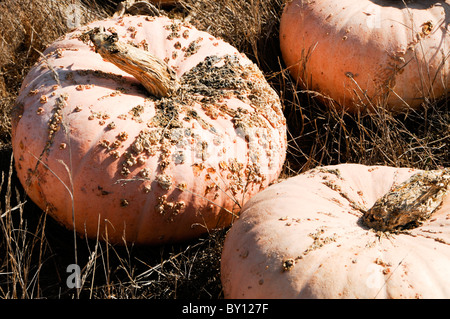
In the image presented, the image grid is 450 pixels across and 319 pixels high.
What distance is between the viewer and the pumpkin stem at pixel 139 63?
2.75 m

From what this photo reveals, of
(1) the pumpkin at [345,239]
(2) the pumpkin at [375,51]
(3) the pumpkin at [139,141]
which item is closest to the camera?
(1) the pumpkin at [345,239]

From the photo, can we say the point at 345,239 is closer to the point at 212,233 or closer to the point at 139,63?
the point at 212,233

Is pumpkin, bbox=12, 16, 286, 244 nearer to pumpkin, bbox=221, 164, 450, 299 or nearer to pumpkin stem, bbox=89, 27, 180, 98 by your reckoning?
pumpkin stem, bbox=89, 27, 180, 98

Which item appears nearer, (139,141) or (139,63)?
(139,141)

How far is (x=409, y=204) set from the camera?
88.3 inches

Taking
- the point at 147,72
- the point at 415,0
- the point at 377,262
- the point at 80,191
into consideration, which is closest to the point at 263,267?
the point at 377,262

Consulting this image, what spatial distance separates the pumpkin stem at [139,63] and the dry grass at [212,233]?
0.40m

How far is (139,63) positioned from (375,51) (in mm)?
1633

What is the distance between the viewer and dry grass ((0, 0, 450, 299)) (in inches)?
106

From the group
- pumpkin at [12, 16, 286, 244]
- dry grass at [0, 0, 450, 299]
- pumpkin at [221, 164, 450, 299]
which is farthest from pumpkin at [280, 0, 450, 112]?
pumpkin at [221, 164, 450, 299]

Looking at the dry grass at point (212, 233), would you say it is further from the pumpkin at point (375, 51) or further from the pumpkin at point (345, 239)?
the pumpkin at point (345, 239)

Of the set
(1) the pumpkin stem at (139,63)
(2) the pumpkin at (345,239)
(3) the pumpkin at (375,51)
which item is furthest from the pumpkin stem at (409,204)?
(1) the pumpkin stem at (139,63)

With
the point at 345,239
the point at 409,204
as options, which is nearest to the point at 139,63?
the point at 345,239

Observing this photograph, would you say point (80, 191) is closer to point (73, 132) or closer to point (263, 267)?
point (73, 132)
